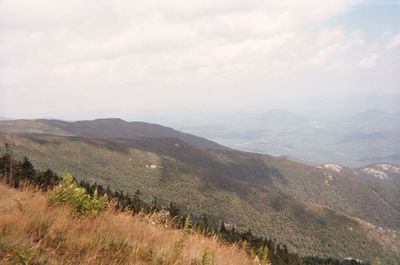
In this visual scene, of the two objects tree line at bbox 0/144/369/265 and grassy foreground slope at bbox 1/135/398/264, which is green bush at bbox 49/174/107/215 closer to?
tree line at bbox 0/144/369/265

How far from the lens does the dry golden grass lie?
5.04m

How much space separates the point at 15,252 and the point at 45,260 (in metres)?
0.47

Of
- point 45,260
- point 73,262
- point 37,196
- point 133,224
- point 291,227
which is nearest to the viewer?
point 45,260

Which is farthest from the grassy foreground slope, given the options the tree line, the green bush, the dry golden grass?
the dry golden grass

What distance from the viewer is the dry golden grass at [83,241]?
504 cm

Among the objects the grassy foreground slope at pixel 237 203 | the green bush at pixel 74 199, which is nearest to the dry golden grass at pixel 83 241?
the green bush at pixel 74 199

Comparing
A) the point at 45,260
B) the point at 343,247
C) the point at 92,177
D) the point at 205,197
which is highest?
the point at 45,260

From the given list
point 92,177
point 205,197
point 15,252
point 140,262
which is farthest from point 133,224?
point 205,197

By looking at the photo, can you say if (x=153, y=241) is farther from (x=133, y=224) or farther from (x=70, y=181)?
(x=70, y=181)

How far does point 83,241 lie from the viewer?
5.57m

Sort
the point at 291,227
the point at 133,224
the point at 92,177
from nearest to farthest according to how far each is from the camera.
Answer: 1. the point at 133,224
2. the point at 92,177
3. the point at 291,227

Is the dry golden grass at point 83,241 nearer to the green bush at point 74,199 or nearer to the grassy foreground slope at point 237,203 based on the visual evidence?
the green bush at point 74,199

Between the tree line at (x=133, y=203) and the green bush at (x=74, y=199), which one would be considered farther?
the tree line at (x=133, y=203)

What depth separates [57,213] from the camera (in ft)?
21.8
